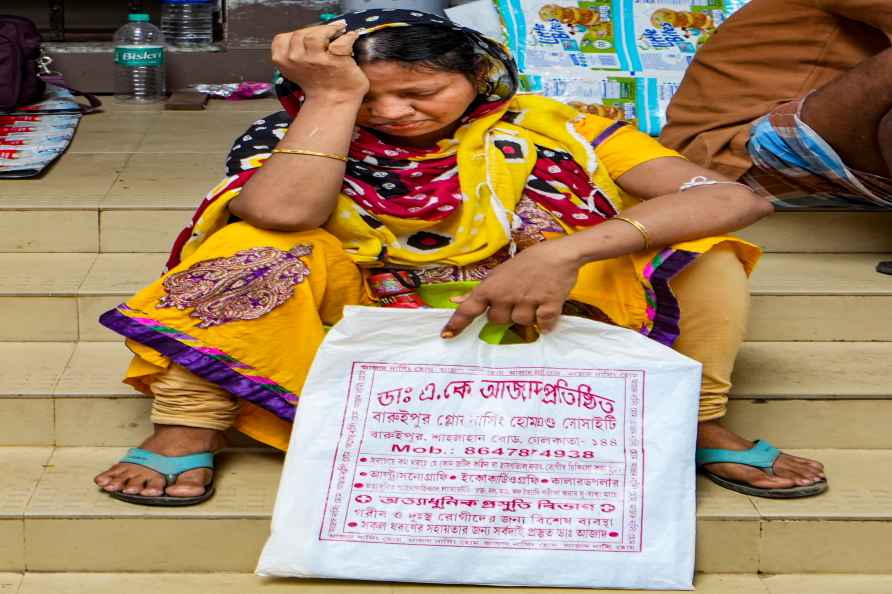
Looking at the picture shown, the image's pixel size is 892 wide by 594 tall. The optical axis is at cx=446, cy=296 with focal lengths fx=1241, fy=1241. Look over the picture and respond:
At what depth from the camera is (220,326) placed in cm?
216

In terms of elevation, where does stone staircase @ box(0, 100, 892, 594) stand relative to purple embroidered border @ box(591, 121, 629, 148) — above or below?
below

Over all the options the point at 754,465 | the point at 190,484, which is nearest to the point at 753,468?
the point at 754,465

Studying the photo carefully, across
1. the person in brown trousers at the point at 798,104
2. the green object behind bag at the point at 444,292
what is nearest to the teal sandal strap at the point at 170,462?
the green object behind bag at the point at 444,292

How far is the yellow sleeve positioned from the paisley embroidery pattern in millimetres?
667

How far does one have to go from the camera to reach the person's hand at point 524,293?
6.89 ft

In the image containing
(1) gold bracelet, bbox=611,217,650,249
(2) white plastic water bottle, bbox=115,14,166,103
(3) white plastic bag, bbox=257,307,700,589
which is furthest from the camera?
(2) white plastic water bottle, bbox=115,14,166,103

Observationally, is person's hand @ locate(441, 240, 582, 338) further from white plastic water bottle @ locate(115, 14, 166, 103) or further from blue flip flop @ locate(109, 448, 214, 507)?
white plastic water bottle @ locate(115, 14, 166, 103)

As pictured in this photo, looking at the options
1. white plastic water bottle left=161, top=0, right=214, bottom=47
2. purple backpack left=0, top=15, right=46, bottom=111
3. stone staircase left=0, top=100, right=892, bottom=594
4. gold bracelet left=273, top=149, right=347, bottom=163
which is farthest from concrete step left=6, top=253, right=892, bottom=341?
white plastic water bottle left=161, top=0, right=214, bottom=47

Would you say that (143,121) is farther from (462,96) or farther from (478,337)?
(478,337)

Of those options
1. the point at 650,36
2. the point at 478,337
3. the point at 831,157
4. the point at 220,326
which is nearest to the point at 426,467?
the point at 478,337

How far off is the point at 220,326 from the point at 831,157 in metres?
1.55

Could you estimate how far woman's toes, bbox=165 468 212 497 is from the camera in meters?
2.23

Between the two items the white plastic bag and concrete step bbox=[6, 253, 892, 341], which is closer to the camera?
the white plastic bag

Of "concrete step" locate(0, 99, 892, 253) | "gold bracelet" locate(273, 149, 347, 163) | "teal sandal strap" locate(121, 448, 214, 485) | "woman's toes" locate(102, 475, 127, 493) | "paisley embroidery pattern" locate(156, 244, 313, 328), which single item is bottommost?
"woman's toes" locate(102, 475, 127, 493)
